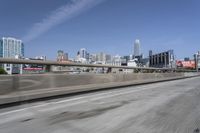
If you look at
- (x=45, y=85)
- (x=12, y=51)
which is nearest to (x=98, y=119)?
(x=45, y=85)

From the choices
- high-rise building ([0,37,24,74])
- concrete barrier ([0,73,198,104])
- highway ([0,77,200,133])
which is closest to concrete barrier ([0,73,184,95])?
A: concrete barrier ([0,73,198,104])

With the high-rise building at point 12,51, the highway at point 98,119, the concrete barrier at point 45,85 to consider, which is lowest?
the highway at point 98,119

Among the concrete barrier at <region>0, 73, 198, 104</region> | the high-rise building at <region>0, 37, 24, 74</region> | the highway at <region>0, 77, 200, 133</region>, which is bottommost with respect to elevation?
the highway at <region>0, 77, 200, 133</region>

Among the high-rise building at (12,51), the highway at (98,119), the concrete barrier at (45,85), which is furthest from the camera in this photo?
the high-rise building at (12,51)

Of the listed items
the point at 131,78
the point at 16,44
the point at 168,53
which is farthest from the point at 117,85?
the point at 168,53

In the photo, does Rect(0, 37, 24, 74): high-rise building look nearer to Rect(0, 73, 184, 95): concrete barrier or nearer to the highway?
Rect(0, 73, 184, 95): concrete barrier

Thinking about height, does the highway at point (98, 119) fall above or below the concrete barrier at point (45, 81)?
below

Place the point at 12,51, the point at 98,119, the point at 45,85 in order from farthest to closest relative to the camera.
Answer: the point at 12,51
the point at 45,85
the point at 98,119

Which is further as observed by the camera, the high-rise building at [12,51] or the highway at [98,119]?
the high-rise building at [12,51]

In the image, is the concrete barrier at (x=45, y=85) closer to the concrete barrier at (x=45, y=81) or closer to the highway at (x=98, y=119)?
the concrete barrier at (x=45, y=81)

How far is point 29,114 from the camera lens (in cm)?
662

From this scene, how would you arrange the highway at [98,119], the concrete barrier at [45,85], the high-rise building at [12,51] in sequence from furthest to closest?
1. the high-rise building at [12,51]
2. the concrete barrier at [45,85]
3. the highway at [98,119]

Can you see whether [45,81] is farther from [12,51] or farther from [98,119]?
[12,51]

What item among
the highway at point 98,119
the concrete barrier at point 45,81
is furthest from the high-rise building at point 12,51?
the highway at point 98,119
